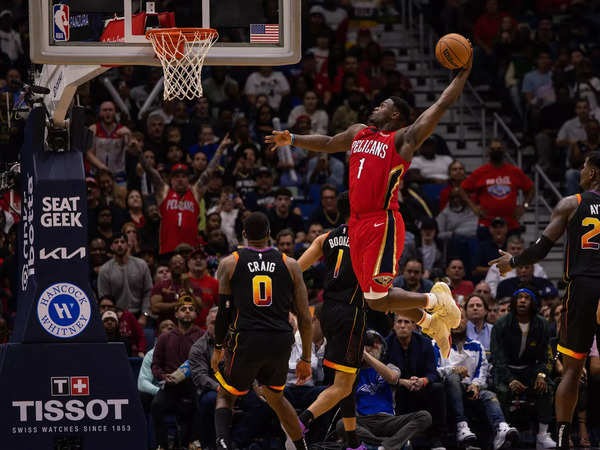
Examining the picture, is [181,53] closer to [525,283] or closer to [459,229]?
[525,283]

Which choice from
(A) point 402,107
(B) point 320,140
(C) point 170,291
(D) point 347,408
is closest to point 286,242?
(C) point 170,291

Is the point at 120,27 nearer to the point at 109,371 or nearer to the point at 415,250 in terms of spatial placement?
the point at 109,371

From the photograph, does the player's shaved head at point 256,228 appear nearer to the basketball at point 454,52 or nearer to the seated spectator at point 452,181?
the basketball at point 454,52

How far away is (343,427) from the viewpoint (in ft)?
36.7

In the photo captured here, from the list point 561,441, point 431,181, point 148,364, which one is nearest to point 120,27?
point 148,364

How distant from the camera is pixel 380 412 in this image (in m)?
12.1

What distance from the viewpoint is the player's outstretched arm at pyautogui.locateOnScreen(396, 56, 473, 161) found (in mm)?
9125

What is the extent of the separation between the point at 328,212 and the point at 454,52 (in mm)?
6352

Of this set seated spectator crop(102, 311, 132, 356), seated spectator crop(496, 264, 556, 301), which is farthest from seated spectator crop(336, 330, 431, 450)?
seated spectator crop(496, 264, 556, 301)

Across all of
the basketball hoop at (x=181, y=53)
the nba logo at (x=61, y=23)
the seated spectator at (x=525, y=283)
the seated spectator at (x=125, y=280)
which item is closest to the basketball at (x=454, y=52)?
the basketball hoop at (x=181, y=53)

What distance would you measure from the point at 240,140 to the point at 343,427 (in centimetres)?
653

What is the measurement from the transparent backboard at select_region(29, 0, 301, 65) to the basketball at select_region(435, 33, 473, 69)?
60.9 inches

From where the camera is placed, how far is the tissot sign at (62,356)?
414 inches

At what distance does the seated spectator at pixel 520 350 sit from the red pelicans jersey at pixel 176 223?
14.0 ft
